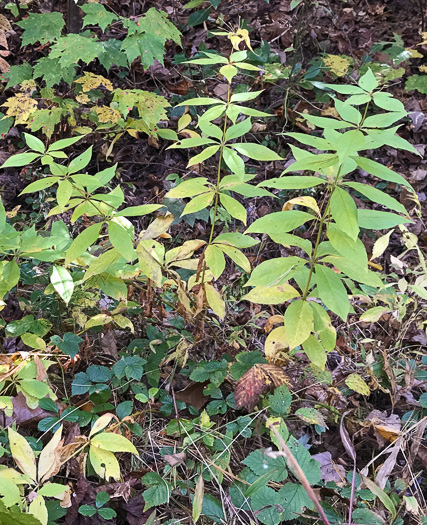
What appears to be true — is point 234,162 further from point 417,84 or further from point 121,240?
point 417,84

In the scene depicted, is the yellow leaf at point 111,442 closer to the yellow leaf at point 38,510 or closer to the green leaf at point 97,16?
the yellow leaf at point 38,510

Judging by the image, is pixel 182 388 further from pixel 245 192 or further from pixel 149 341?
pixel 245 192

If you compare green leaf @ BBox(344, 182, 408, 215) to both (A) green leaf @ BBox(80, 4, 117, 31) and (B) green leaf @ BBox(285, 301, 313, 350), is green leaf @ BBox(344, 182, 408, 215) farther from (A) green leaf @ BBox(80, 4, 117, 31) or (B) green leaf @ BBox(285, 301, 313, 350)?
(A) green leaf @ BBox(80, 4, 117, 31)

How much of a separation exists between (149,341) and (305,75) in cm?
264

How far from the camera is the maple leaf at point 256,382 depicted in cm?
151

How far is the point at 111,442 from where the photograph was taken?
51.5 inches

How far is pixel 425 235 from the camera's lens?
3.06 meters

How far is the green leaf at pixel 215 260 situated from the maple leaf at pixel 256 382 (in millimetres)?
378

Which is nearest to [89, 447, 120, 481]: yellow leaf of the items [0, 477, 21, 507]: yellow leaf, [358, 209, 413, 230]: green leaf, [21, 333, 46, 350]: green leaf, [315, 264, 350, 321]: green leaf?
[0, 477, 21, 507]: yellow leaf

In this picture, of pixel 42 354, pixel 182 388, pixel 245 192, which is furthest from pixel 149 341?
pixel 245 192

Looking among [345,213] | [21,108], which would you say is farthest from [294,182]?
[21,108]

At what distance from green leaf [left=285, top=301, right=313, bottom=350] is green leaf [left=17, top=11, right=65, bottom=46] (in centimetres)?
241

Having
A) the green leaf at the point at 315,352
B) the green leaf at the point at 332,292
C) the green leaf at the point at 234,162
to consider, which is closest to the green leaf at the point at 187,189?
the green leaf at the point at 234,162

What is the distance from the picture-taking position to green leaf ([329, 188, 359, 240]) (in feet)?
3.89
